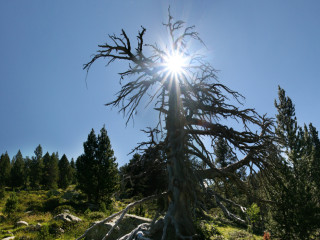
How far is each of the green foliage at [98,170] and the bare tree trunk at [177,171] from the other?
1963 centimetres

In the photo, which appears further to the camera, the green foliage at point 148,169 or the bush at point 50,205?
the bush at point 50,205

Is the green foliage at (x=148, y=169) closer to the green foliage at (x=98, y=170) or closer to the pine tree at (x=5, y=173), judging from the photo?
the green foliage at (x=98, y=170)

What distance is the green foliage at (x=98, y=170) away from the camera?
77.4ft

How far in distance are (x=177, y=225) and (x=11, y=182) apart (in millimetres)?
63052

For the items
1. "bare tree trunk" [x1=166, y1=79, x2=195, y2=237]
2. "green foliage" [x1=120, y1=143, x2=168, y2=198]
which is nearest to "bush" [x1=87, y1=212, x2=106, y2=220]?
"green foliage" [x1=120, y1=143, x2=168, y2=198]

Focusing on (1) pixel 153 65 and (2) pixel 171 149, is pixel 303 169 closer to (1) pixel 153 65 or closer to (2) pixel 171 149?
(2) pixel 171 149

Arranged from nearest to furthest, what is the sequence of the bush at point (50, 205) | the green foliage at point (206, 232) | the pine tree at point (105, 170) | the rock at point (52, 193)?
the green foliage at point (206, 232), the pine tree at point (105, 170), the bush at point (50, 205), the rock at point (52, 193)

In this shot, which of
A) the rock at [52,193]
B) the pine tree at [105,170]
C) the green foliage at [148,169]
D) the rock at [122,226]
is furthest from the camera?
the rock at [52,193]

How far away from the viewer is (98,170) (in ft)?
78.0

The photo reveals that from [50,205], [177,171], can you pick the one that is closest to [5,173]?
[50,205]

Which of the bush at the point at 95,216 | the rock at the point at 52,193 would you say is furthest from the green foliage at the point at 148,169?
the rock at the point at 52,193

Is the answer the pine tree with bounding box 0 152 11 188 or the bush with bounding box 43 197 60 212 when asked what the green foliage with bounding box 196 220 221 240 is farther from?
the pine tree with bounding box 0 152 11 188

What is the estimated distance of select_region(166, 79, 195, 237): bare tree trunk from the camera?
4.34 meters

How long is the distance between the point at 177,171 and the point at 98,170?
2150cm
